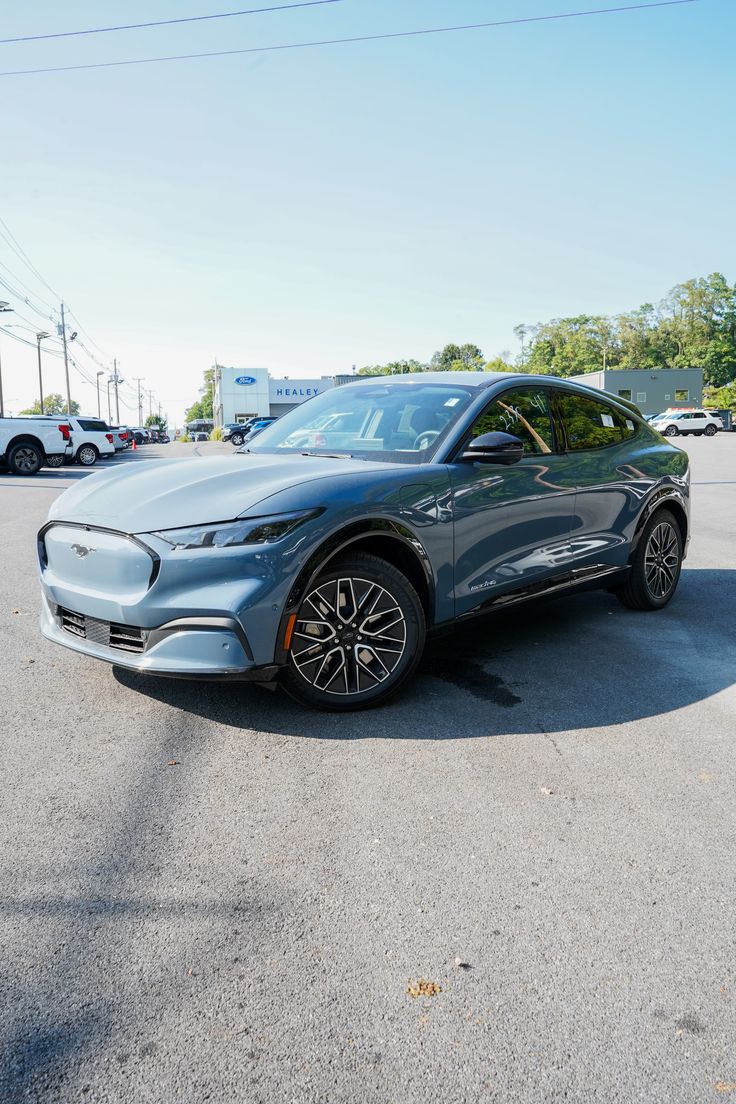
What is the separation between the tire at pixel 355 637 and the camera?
3615mm

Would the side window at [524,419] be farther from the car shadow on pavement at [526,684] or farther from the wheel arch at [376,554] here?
the car shadow on pavement at [526,684]

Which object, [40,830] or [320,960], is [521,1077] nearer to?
[320,960]

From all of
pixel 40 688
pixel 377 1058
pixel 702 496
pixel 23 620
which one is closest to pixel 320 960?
pixel 377 1058

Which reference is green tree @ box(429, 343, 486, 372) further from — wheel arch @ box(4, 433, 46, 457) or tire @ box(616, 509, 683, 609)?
tire @ box(616, 509, 683, 609)

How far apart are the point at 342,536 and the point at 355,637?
1.61ft

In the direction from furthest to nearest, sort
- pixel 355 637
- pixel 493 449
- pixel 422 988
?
pixel 493 449 < pixel 355 637 < pixel 422 988

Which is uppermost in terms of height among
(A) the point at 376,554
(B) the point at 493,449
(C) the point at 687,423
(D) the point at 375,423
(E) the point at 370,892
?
(D) the point at 375,423

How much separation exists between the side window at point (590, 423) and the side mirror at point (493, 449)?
1.02m

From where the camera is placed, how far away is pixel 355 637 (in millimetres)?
3746

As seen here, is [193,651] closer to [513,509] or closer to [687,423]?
[513,509]

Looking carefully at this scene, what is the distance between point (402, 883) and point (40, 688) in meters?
2.51

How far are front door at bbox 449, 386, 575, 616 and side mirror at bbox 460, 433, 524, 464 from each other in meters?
0.07

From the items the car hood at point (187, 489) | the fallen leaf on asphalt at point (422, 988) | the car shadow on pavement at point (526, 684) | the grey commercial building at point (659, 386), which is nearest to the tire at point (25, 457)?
the car hood at point (187, 489)

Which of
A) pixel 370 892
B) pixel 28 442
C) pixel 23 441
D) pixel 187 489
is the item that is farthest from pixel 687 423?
pixel 370 892
